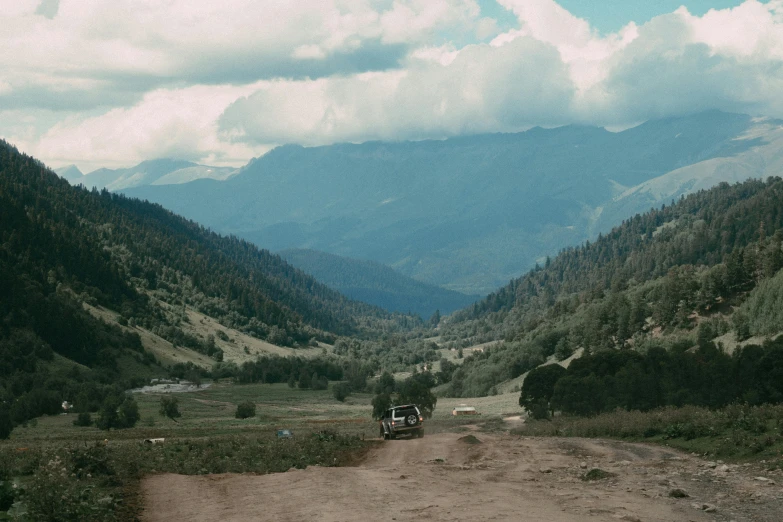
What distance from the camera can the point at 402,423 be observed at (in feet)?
171

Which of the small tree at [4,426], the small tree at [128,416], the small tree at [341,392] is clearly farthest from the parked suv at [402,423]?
the small tree at [341,392]

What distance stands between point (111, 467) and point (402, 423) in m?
25.8

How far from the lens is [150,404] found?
392ft

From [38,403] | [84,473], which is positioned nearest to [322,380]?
[38,403]

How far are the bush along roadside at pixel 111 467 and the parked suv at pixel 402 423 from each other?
5.69 metres

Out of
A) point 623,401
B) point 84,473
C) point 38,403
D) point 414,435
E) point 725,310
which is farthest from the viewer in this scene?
point 725,310

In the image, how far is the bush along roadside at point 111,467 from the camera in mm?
20172

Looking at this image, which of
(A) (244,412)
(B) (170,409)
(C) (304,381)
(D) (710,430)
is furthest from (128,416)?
(C) (304,381)

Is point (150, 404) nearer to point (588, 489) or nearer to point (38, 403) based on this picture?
point (38, 403)

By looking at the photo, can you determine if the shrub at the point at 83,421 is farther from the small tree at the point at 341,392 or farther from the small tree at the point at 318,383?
the small tree at the point at 318,383

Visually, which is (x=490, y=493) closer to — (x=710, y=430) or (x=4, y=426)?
(x=710, y=430)

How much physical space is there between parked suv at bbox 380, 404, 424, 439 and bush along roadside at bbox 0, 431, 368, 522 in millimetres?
5685

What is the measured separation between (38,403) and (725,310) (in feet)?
335

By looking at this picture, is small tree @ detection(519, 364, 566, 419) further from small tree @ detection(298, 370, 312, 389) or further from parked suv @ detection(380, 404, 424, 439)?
small tree @ detection(298, 370, 312, 389)
